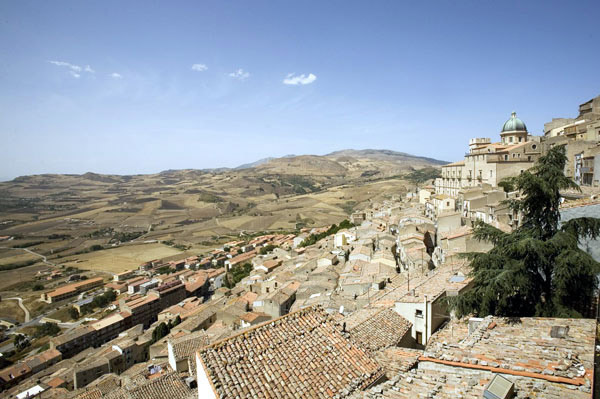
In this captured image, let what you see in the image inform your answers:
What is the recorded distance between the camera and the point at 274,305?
94.4 feet

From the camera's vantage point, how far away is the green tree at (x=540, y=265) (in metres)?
8.20

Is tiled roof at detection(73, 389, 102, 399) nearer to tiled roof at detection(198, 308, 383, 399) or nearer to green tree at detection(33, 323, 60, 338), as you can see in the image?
tiled roof at detection(198, 308, 383, 399)

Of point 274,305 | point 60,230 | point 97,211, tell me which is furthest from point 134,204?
point 274,305

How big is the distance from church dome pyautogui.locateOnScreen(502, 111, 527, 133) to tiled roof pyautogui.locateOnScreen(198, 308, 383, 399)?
44.0 m

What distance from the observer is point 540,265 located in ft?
29.0

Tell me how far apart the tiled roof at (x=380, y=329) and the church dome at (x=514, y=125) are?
39458 millimetres

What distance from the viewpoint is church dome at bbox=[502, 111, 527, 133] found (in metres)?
40.6

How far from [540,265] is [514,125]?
39.7 m

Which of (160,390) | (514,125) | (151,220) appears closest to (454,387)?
(160,390)

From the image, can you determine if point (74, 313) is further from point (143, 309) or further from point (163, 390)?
point (163, 390)

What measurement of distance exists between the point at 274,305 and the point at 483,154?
92.9 feet

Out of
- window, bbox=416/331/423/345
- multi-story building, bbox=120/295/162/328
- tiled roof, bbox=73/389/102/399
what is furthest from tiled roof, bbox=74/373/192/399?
A: multi-story building, bbox=120/295/162/328

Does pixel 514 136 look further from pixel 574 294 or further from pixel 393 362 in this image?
pixel 393 362

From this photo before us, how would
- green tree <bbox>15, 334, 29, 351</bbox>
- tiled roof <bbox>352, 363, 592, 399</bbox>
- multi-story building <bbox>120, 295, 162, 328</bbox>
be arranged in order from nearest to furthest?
tiled roof <bbox>352, 363, 592, 399</bbox>, green tree <bbox>15, 334, 29, 351</bbox>, multi-story building <bbox>120, 295, 162, 328</bbox>
